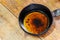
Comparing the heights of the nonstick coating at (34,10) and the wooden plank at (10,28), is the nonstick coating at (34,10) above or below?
above

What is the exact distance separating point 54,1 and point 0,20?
11.5 inches

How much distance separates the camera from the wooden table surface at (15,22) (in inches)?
30.7

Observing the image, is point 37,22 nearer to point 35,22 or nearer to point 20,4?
point 35,22

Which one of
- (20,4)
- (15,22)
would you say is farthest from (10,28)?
(20,4)

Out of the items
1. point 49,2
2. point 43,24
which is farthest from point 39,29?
point 49,2

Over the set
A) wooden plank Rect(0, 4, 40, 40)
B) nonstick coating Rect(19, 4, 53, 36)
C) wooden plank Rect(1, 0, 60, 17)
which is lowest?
wooden plank Rect(0, 4, 40, 40)

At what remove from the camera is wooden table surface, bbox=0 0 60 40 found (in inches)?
30.7

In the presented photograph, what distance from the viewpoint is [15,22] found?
0.81 meters

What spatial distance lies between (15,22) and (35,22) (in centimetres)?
10

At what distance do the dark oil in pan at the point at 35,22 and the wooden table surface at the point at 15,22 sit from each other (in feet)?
0.10

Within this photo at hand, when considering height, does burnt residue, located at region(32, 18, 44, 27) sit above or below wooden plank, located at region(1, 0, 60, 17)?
below

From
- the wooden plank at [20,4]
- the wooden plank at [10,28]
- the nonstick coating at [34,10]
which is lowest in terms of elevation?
the wooden plank at [10,28]

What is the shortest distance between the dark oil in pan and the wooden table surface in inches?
1.2

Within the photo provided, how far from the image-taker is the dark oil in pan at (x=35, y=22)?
79 centimetres
